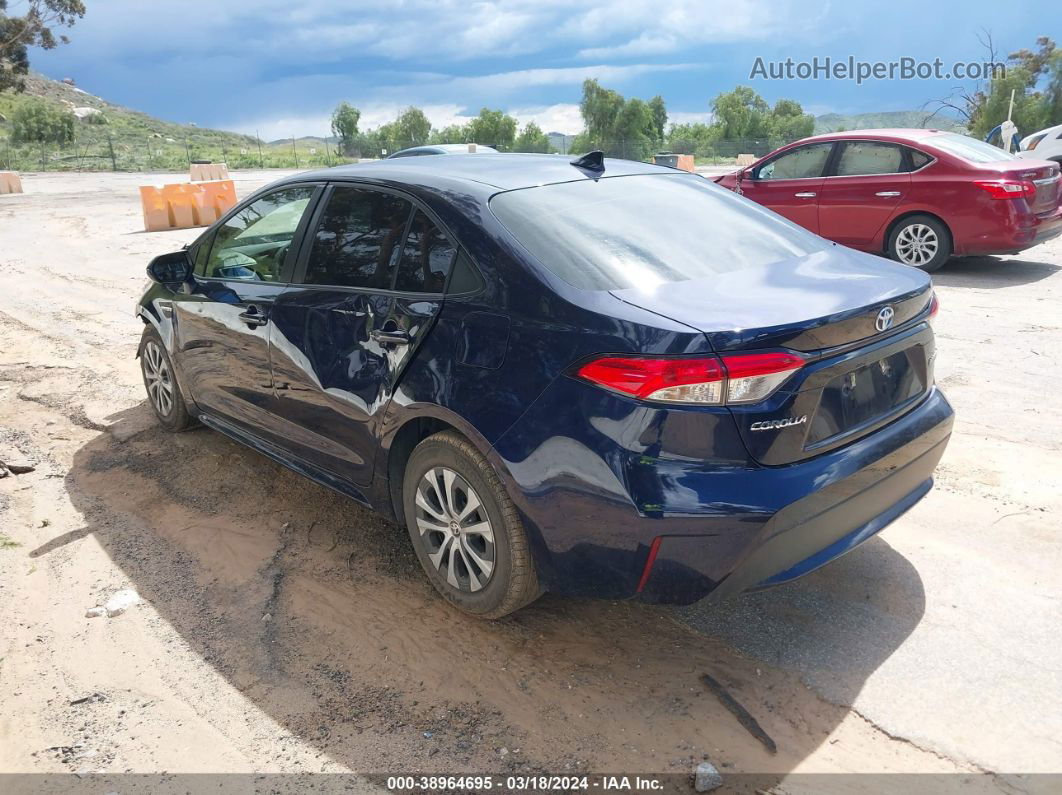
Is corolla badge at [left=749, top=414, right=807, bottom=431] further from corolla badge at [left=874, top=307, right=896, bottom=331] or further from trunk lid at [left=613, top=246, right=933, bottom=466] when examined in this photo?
corolla badge at [left=874, top=307, right=896, bottom=331]

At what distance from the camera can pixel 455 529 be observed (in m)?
3.16

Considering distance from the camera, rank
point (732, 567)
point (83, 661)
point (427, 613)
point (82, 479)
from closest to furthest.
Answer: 1. point (732, 567)
2. point (83, 661)
3. point (427, 613)
4. point (82, 479)

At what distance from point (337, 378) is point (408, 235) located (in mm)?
676

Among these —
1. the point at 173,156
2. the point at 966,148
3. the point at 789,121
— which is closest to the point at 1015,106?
the point at 966,148

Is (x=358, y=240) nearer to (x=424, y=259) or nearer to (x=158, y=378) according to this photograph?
(x=424, y=259)

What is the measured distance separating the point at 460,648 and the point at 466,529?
46 cm

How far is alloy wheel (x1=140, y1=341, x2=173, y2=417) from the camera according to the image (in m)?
5.24

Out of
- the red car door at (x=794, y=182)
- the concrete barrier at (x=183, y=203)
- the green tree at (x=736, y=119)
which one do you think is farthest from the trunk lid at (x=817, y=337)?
the green tree at (x=736, y=119)

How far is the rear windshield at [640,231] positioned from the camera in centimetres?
293

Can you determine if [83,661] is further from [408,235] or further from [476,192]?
[476,192]

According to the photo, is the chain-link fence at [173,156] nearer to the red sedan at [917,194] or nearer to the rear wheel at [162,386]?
the red sedan at [917,194]

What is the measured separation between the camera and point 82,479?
4844mm

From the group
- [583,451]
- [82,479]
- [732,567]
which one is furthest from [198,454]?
[732,567]

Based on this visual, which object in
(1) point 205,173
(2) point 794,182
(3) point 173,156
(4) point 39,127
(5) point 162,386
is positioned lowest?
(5) point 162,386
